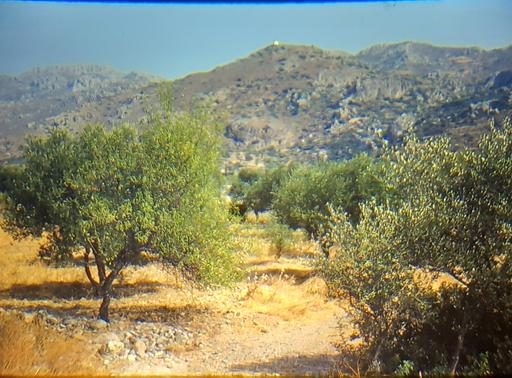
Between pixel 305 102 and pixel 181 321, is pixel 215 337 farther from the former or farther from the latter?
pixel 305 102

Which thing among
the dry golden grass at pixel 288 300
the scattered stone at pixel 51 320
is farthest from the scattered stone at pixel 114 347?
the dry golden grass at pixel 288 300

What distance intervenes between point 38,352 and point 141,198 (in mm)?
4625

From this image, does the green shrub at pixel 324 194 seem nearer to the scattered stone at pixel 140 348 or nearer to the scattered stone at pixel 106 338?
the scattered stone at pixel 140 348

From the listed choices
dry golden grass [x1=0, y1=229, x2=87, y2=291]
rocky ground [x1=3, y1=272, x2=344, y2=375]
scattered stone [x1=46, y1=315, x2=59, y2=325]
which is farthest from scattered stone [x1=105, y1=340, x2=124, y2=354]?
dry golden grass [x1=0, y1=229, x2=87, y2=291]

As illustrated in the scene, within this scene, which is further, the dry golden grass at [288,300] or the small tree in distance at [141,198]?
the dry golden grass at [288,300]

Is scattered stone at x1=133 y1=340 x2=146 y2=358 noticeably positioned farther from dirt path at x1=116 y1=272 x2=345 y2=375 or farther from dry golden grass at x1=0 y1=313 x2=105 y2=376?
dry golden grass at x1=0 y1=313 x2=105 y2=376

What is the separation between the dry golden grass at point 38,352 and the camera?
8.91 metres

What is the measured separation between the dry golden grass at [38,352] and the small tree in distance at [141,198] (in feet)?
8.55

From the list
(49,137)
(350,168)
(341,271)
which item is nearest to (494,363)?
(341,271)

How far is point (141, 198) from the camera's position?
12641 mm

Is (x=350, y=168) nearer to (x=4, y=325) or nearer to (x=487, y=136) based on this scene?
(x=487, y=136)

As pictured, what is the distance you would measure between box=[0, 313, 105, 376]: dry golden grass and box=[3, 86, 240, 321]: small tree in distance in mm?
2607

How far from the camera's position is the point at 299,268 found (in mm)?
23938

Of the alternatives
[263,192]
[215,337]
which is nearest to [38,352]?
[215,337]
